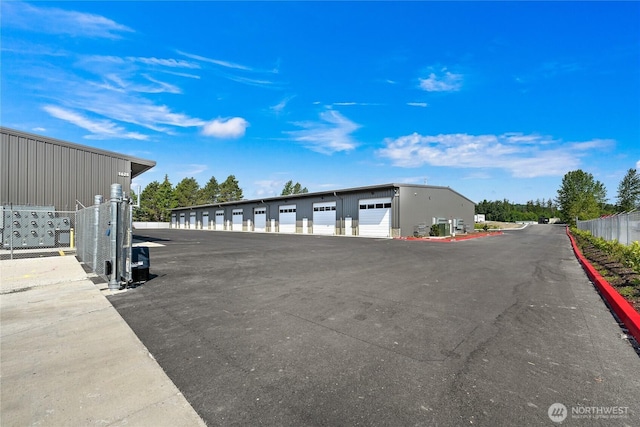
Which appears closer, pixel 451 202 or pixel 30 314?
pixel 30 314

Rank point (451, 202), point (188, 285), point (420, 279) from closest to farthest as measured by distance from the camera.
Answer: point (188, 285)
point (420, 279)
point (451, 202)

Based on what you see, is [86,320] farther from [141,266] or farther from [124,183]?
[124,183]

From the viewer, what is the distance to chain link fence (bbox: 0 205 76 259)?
47.4ft

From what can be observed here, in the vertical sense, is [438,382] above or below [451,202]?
below

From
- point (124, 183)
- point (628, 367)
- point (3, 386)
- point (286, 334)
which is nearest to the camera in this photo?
point (3, 386)

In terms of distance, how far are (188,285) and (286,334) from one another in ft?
14.7

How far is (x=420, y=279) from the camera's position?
862 cm

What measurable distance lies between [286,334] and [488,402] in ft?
8.62

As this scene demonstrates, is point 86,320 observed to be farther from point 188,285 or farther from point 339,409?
point 339,409

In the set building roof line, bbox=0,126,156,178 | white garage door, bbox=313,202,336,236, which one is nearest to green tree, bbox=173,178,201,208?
white garage door, bbox=313,202,336,236

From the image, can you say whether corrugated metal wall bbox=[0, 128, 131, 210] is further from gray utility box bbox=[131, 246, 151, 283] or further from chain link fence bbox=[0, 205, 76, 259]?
gray utility box bbox=[131, 246, 151, 283]

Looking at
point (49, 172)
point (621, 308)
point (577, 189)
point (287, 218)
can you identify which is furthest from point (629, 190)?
point (49, 172)

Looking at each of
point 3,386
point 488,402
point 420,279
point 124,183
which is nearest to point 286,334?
point 488,402

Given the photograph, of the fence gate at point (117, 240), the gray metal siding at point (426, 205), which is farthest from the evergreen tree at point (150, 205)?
the fence gate at point (117, 240)
